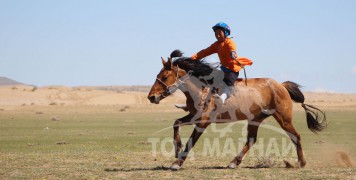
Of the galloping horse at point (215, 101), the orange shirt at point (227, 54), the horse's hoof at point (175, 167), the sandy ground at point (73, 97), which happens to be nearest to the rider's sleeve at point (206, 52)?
the orange shirt at point (227, 54)

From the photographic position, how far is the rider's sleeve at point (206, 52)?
39.9ft

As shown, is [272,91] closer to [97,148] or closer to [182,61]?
[182,61]

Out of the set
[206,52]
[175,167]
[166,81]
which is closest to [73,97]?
[206,52]

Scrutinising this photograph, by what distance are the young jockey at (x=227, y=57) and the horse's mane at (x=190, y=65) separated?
352mm

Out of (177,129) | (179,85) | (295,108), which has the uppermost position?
(179,85)

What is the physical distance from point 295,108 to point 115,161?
4545 cm

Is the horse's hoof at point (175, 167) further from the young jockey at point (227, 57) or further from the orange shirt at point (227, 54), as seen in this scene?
the orange shirt at point (227, 54)

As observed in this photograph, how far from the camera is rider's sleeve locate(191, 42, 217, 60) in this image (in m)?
12.2

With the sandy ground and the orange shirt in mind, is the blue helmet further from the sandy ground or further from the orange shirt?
the sandy ground

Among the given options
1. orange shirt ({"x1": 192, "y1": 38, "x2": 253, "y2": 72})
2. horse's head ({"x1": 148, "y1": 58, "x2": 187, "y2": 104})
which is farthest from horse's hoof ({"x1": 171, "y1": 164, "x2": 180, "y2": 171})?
orange shirt ({"x1": 192, "y1": 38, "x2": 253, "y2": 72})

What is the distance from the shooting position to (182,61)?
12086 millimetres

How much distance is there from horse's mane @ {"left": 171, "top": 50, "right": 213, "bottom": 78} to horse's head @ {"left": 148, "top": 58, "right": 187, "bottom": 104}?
16cm

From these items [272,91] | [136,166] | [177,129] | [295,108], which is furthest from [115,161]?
[295,108]

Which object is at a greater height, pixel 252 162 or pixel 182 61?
pixel 182 61
